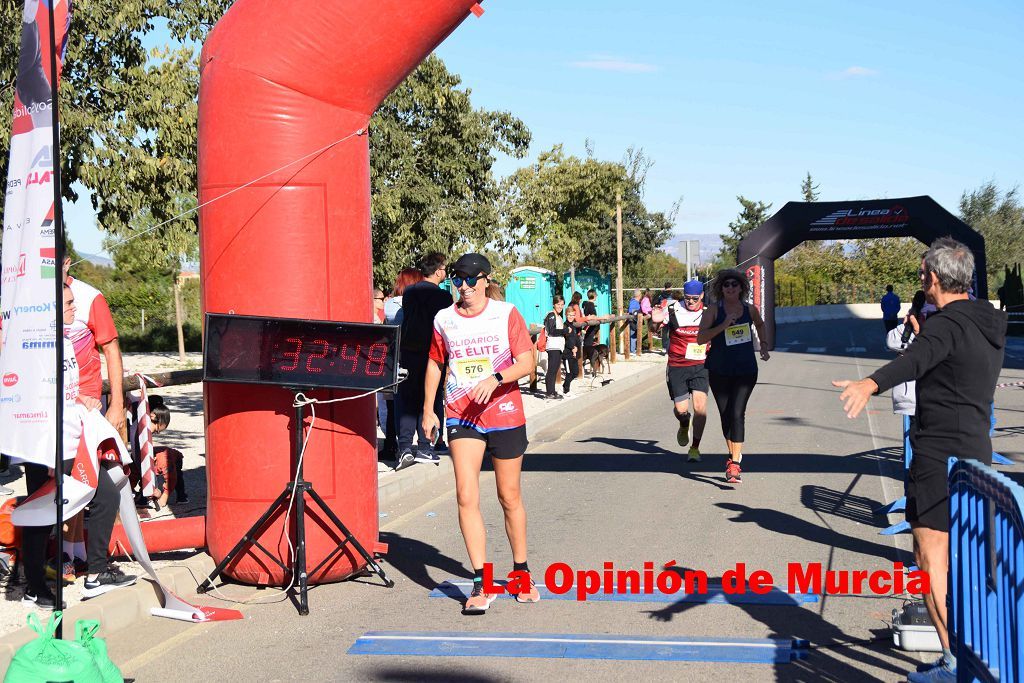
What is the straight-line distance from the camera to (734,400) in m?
10.4

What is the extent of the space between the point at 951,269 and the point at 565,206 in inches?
953

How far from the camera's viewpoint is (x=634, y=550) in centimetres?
774

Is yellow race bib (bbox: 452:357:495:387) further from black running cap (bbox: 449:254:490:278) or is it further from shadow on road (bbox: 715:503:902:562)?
shadow on road (bbox: 715:503:902:562)

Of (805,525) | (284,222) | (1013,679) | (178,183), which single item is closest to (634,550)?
(805,525)

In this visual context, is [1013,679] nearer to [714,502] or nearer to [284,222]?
[284,222]

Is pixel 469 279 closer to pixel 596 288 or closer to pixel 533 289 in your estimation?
pixel 533 289

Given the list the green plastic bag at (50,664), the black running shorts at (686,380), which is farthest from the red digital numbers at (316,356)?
the black running shorts at (686,380)

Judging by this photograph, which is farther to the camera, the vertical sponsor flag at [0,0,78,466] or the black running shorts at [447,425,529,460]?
the black running shorts at [447,425,529,460]

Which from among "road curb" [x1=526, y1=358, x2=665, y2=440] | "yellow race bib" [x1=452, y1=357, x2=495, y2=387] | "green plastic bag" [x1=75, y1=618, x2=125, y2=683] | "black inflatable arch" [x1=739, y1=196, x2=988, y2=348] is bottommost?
"road curb" [x1=526, y1=358, x2=665, y2=440]

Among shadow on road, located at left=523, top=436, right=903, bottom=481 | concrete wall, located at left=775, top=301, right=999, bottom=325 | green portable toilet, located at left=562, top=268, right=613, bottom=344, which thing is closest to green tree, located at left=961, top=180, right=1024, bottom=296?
concrete wall, located at left=775, top=301, right=999, bottom=325

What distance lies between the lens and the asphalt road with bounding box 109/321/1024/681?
541cm

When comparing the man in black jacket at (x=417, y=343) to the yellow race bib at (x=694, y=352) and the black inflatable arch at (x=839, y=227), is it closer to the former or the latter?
the yellow race bib at (x=694, y=352)

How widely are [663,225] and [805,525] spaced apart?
127 ft

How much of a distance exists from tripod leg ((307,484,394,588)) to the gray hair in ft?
12.0
